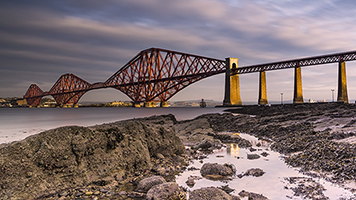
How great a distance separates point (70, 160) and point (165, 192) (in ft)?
7.08

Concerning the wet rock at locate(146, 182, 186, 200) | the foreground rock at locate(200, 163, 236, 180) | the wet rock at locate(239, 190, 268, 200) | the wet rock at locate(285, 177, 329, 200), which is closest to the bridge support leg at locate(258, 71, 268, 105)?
the foreground rock at locate(200, 163, 236, 180)

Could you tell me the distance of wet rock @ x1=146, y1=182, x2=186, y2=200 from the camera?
14.3ft

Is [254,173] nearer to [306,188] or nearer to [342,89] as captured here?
[306,188]

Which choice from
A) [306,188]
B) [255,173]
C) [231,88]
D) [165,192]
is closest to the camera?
[165,192]

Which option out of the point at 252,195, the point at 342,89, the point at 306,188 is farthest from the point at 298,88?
the point at 252,195

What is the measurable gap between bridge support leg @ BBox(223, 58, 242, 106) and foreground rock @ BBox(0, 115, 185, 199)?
66623 millimetres

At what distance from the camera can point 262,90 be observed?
57875 mm

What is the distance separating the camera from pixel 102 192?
15.7 ft

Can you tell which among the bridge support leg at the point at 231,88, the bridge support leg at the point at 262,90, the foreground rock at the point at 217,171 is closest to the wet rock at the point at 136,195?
the foreground rock at the point at 217,171

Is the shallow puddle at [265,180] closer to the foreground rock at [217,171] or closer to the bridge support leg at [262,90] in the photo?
the foreground rock at [217,171]

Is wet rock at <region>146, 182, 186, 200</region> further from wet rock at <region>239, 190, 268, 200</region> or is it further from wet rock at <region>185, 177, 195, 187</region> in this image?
wet rock at <region>239, 190, 268, 200</region>

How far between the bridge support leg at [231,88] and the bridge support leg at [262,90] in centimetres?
1326

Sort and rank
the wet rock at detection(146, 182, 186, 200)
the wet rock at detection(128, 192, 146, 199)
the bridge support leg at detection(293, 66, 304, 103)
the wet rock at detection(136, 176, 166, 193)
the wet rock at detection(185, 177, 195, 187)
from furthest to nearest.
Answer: the bridge support leg at detection(293, 66, 304, 103) → the wet rock at detection(185, 177, 195, 187) → the wet rock at detection(136, 176, 166, 193) → the wet rock at detection(128, 192, 146, 199) → the wet rock at detection(146, 182, 186, 200)

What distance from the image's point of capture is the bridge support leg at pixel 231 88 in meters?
71.6
